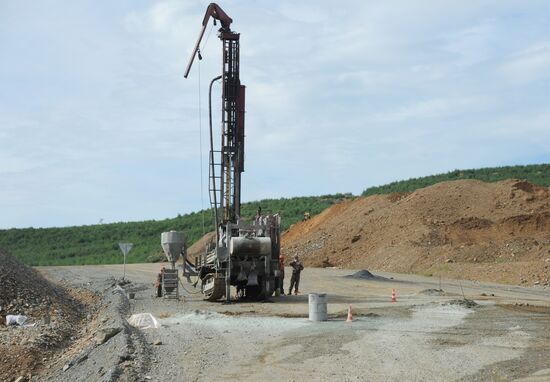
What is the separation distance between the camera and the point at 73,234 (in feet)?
339

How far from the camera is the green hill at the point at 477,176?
301ft


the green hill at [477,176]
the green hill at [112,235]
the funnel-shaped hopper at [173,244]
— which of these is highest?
the green hill at [477,176]

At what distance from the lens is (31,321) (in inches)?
806

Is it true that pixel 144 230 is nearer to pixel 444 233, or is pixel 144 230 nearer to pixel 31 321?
pixel 444 233

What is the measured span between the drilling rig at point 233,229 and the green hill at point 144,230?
53.1 m

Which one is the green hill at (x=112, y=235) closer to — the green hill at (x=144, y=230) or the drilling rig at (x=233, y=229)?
the green hill at (x=144, y=230)

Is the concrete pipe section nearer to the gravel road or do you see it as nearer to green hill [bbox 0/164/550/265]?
the gravel road

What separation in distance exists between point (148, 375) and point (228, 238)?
1273 centimetres

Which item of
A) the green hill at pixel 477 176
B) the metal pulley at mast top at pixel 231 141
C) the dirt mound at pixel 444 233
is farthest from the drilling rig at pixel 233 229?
the green hill at pixel 477 176

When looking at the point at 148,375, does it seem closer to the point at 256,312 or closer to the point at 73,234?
the point at 256,312

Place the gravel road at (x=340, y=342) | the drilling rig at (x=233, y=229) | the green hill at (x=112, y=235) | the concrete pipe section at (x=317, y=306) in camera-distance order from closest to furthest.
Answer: the gravel road at (x=340, y=342) → the concrete pipe section at (x=317, y=306) → the drilling rig at (x=233, y=229) → the green hill at (x=112, y=235)

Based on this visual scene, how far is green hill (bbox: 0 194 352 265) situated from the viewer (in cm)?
8206

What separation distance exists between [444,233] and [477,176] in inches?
1707

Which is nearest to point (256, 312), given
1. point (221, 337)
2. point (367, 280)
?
point (221, 337)
